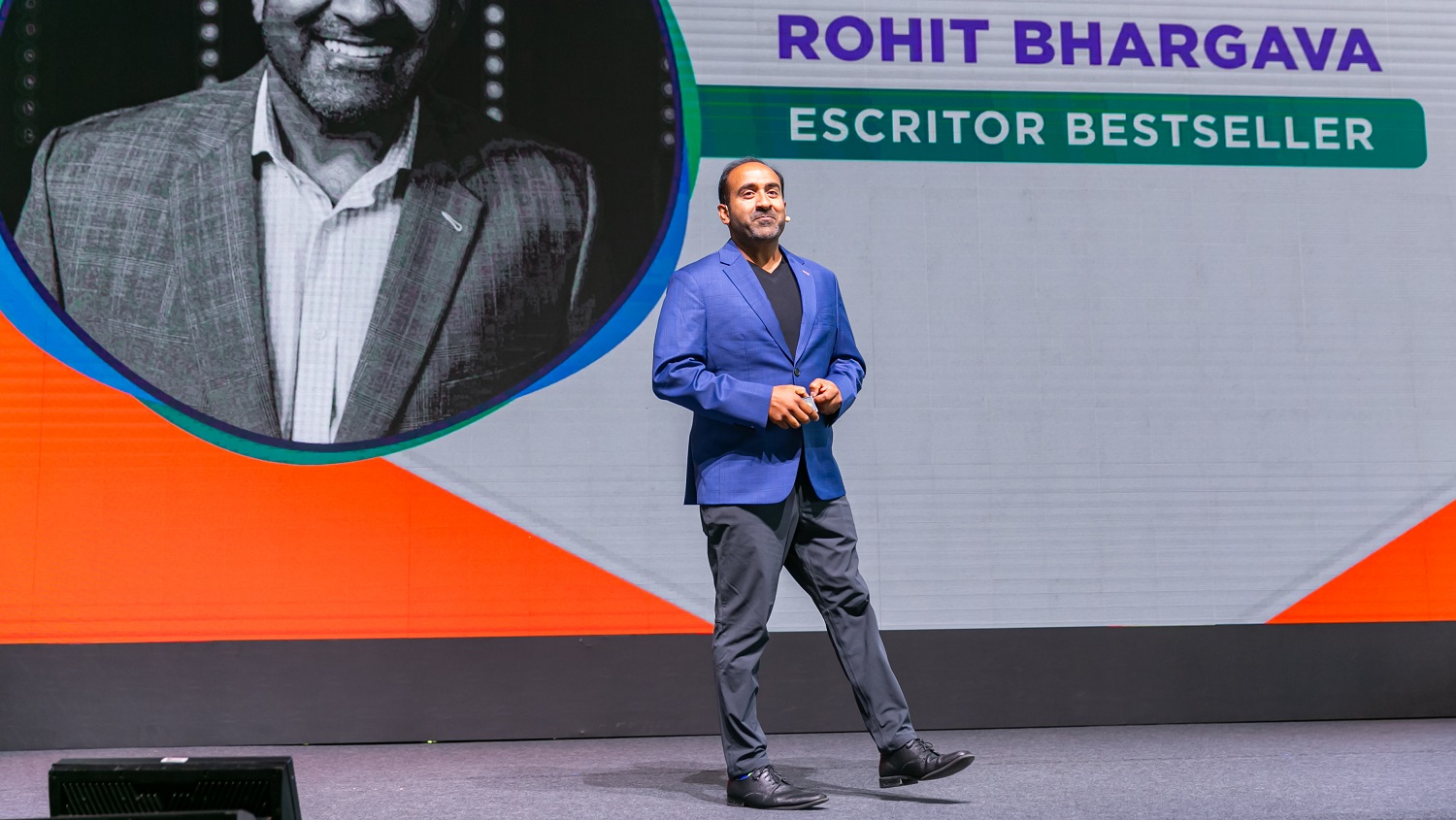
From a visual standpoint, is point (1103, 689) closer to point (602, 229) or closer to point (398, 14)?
point (602, 229)

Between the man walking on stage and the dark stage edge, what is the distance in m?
0.97

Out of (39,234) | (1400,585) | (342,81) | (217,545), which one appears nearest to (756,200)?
(342,81)

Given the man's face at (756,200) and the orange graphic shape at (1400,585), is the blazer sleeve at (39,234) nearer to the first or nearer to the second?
the man's face at (756,200)

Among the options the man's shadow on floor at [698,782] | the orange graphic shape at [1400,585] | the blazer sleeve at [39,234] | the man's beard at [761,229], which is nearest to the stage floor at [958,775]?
the man's shadow on floor at [698,782]

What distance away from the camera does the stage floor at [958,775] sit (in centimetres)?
236

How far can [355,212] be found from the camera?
3.55 metres

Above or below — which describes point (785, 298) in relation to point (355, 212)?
below

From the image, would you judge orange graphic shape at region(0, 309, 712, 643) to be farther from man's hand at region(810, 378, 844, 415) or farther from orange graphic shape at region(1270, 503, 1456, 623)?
orange graphic shape at region(1270, 503, 1456, 623)

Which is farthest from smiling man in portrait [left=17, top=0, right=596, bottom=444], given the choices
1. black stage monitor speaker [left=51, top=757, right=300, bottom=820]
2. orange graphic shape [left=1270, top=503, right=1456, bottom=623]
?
orange graphic shape [left=1270, top=503, right=1456, bottom=623]

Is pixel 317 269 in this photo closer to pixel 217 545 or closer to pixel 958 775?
pixel 217 545

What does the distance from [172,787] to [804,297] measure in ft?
5.03

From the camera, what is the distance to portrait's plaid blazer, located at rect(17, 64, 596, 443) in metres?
3.47

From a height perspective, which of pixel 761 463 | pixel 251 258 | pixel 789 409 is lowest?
pixel 761 463

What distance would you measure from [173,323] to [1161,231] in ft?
9.48
